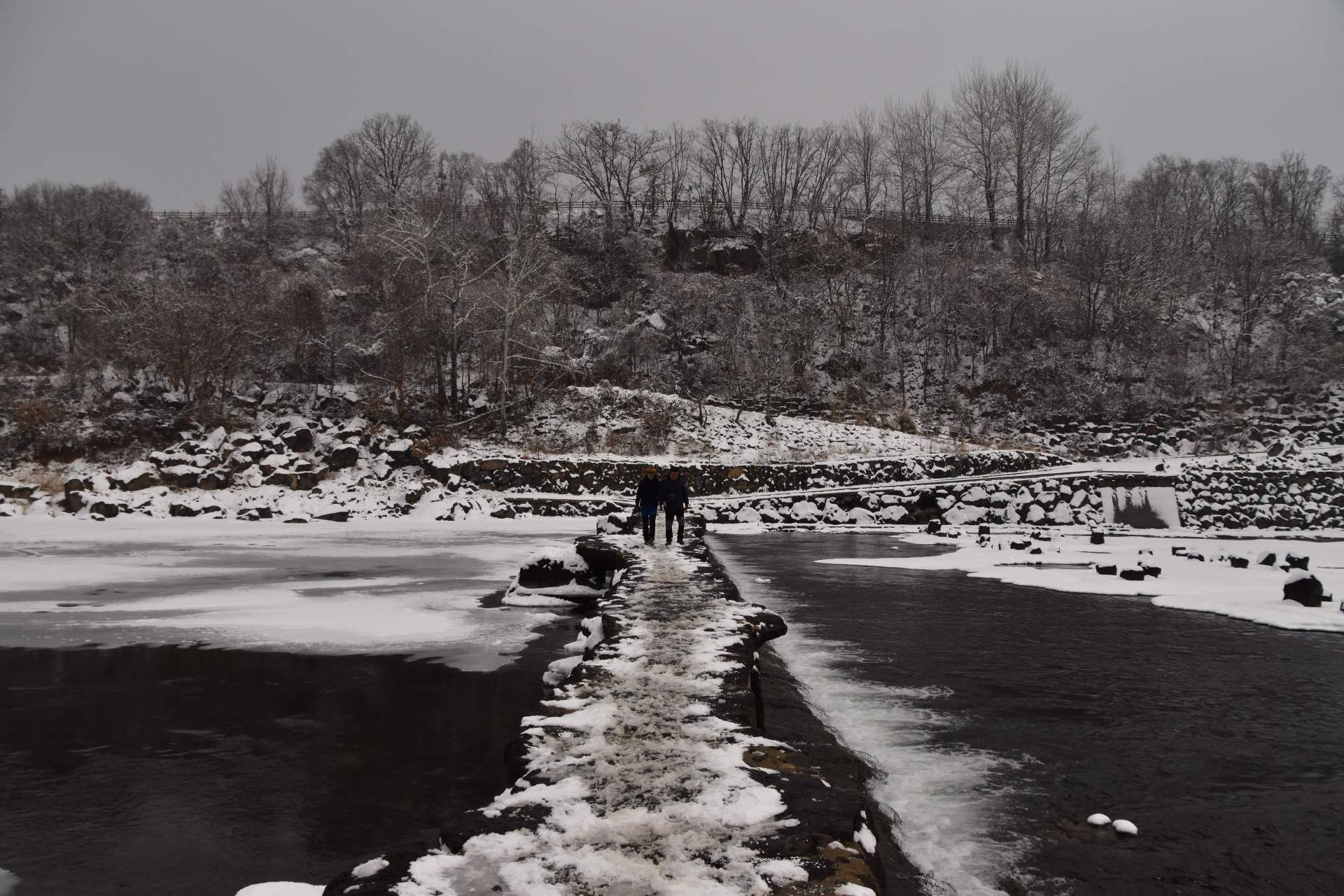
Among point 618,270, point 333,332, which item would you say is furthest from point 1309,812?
point 618,270

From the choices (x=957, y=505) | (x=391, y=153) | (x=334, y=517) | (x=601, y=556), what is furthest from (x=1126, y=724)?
(x=391, y=153)

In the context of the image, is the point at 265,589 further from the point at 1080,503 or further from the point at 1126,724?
the point at 1080,503

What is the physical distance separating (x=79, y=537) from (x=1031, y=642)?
71.5 ft

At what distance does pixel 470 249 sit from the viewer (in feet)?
103

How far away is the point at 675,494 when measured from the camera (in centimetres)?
1474

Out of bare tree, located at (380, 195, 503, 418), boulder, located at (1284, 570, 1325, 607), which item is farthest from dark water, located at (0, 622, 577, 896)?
bare tree, located at (380, 195, 503, 418)

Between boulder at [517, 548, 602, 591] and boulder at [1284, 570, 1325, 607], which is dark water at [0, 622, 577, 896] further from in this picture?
boulder at [1284, 570, 1325, 607]

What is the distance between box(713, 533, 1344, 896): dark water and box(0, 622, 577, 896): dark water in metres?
3.10

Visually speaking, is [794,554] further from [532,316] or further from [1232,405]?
[1232,405]

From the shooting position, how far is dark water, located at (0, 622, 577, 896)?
410cm

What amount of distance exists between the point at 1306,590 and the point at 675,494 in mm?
9518

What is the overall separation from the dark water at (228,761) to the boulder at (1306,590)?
33.0ft

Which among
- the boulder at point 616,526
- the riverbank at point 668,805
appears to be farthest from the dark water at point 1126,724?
the boulder at point 616,526

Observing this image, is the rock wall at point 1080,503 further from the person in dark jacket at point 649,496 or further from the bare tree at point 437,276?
the bare tree at point 437,276
